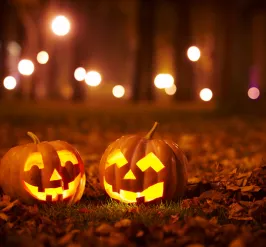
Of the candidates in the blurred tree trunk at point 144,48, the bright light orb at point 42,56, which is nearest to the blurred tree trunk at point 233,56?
the blurred tree trunk at point 144,48

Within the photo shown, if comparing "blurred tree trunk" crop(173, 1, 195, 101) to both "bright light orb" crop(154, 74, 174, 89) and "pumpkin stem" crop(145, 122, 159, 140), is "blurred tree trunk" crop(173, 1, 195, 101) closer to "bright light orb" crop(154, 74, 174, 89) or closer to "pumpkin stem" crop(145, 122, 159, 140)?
"bright light orb" crop(154, 74, 174, 89)

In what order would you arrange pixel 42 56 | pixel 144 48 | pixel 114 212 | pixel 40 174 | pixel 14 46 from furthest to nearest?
pixel 14 46 < pixel 42 56 < pixel 144 48 < pixel 40 174 < pixel 114 212

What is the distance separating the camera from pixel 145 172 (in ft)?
13.5

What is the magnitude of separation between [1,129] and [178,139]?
12.9ft

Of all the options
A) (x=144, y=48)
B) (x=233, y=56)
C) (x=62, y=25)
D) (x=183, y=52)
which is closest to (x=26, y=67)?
(x=144, y=48)

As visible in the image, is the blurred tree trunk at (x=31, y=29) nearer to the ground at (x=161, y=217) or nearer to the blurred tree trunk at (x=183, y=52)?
the blurred tree trunk at (x=183, y=52)

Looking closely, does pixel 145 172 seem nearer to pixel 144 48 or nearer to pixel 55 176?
pixel 55 176

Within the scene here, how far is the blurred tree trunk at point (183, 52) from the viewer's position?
85.8 ft

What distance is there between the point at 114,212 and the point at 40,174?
72cm

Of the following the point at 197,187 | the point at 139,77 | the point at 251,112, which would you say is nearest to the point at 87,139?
the point at 197,187

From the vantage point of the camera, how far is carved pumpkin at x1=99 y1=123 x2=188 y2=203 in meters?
4.09

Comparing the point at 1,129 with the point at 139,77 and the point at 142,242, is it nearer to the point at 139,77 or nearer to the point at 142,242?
the point at 142,242

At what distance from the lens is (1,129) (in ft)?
35.2

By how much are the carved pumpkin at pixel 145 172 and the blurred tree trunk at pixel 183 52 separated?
21.3 metres
